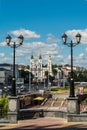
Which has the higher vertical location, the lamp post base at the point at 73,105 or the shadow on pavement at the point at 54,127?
the lamp post base at the point at 73,105

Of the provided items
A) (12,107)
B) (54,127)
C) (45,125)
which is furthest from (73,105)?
(12,107)

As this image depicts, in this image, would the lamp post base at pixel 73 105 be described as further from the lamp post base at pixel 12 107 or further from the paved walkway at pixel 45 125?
the lamp post base at pixel 12 107

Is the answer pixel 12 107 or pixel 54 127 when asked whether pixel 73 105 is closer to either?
pixel 54 127

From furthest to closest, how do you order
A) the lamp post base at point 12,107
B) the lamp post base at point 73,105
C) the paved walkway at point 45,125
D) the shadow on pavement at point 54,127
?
the lamp post base at point 12,107
the lamp post base at point 73,105
the paved walkway at point 45,125
the shadow on pavement at point 54,127

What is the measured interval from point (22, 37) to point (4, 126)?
6.89 meters

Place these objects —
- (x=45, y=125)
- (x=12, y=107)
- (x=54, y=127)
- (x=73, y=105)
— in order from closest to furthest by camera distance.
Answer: (x=54, y=127), (x=45, y=125), (x=73, y=105), (x=12, y=107)

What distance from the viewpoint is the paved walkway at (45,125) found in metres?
27.4

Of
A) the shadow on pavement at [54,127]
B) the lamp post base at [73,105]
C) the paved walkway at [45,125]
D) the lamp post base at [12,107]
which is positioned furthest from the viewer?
the lamp post base at [12,107]

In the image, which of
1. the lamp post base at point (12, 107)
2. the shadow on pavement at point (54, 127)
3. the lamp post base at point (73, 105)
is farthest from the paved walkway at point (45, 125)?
the lamp post base at point (73, 105)

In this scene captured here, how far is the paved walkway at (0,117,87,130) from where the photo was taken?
27422 mm

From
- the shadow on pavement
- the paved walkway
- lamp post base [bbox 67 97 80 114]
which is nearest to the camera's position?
the shadow on pavement

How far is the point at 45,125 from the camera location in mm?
28609

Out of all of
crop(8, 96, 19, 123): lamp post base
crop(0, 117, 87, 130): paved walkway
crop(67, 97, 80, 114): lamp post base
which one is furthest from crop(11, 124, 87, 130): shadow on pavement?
crop(8, 96, 19, 123): lamp post base

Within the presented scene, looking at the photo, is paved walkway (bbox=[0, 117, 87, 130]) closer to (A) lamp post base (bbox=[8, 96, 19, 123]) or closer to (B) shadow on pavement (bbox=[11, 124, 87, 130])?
(B) shadow on pavement (bbox=[11, 124, 87, 130])
